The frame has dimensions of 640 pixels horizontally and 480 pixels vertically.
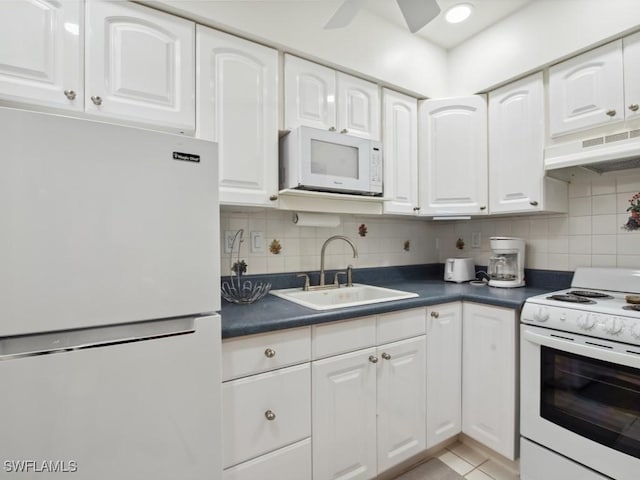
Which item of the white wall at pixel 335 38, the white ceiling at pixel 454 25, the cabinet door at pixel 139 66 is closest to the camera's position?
the cabinet door at pixel 139 66

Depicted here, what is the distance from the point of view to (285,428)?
4.01ft

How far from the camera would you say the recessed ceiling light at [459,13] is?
1797 mm

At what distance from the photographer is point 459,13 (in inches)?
72.6

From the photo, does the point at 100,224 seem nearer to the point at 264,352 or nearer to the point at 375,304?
the point at 264,352

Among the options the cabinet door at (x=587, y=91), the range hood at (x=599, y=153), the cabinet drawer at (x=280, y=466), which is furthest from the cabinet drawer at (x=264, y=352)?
the cabinet door at (x=587, y=91)

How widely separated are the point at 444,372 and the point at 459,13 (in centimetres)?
203

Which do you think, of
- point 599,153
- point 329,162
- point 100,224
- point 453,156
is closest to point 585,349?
point 599,153

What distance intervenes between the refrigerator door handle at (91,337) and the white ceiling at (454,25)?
1.84 meters

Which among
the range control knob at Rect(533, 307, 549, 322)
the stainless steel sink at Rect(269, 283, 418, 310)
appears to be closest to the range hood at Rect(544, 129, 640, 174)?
the range control knob at Rect(533, 307, 549, 322)

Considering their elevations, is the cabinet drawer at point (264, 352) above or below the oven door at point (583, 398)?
above

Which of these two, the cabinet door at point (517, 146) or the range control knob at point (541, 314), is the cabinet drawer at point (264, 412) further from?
the cabinet door at point (517, 146)

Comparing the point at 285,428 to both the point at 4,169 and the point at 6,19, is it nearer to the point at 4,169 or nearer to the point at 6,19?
the point at 4,169

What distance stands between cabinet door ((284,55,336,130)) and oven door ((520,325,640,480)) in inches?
57.1

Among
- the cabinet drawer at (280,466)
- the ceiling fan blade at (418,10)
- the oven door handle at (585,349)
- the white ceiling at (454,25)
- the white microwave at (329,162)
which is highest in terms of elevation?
the white ceiling at (454,25)
